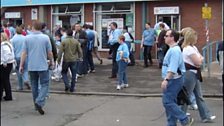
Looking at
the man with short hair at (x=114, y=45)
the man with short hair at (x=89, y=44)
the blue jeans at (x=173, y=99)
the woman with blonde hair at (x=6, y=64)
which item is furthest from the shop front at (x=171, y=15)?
the blue jeans at (x=173, y=99)

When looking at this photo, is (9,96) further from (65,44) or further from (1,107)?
(65,44)

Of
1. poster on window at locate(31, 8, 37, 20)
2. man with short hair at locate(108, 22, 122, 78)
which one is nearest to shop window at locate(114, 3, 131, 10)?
poster on window at locate(31, 8, 37, 20)

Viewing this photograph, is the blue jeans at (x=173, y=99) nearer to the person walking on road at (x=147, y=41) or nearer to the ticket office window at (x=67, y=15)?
the person walking on road at (x=147, y=41)

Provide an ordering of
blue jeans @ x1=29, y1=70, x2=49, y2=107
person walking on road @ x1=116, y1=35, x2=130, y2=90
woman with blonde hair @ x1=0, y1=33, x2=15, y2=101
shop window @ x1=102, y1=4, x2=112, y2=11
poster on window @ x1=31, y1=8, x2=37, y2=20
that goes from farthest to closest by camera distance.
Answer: poster on window @ x1=31, y1=8, x2=37, y2=20 → shop window @ x1=102, y1=4, x2=112, y2=11 → person walking on road @ x1=116, y1=35, x2=130, y2=90 → woman with blonde hair @ x1=0, y1=33, x2=15, y2=101 → blue jeans @ x1=29, y1=70, x2=49, y2=107

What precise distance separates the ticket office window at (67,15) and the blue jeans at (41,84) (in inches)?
550

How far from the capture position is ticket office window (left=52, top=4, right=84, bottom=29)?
23641 millimetres

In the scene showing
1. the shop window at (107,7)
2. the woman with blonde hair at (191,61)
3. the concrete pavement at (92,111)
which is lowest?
the concrete pavement at (92,111)

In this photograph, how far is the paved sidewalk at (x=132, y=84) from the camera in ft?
40.9

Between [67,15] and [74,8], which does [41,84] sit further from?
[67,15]

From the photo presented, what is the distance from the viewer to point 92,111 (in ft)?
32.3

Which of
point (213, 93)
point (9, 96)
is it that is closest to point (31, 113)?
point (9, 96)

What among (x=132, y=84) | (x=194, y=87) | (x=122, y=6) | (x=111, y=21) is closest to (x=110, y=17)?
(x=111, y=21)

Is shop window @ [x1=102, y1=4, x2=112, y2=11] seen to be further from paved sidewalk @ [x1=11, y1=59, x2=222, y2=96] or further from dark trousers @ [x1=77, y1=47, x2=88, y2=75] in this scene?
dark trousers @ [x1=77, y1=47, x2=88, y2=75]

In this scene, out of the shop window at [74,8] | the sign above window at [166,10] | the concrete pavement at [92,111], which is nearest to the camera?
the concrete pavement at [92,111]
